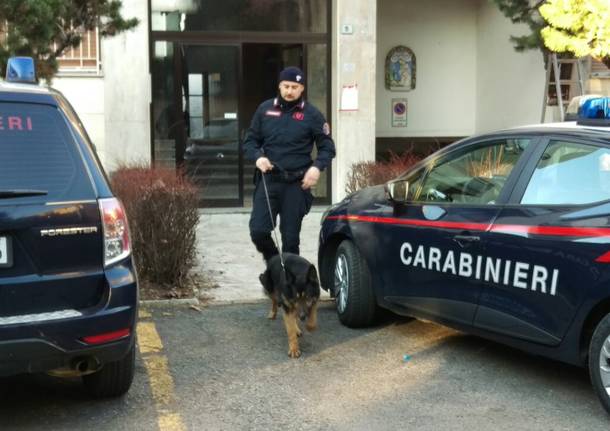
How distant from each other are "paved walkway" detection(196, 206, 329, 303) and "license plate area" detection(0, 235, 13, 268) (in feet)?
10.8

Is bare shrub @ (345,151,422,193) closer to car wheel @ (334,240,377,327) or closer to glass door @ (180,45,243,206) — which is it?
glass door @ (180,45,243,206)

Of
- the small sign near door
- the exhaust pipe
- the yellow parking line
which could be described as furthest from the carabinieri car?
the small sign near door

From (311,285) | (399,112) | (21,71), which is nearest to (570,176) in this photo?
(311,285)

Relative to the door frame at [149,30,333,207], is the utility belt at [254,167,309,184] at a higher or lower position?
lower

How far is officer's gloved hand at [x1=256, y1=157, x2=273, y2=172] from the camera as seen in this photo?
231 inches

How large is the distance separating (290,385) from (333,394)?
0.28 m

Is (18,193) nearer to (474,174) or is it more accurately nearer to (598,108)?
(474,174)

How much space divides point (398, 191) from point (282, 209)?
41.5 inches

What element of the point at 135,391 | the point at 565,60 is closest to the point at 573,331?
the point at 135,391

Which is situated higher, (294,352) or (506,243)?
(506,243)

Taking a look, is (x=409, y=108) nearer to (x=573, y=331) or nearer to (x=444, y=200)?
(x=444, y=200)

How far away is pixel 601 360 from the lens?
157 inches

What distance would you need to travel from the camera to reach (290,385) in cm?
463

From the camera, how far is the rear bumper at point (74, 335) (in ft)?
11.5
